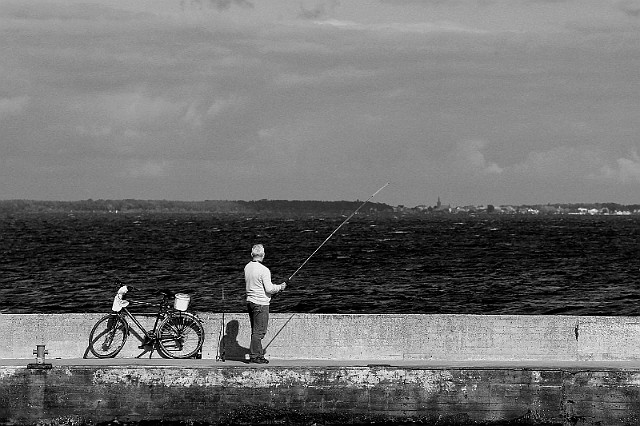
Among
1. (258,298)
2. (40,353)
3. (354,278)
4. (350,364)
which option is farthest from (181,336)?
(354,278)

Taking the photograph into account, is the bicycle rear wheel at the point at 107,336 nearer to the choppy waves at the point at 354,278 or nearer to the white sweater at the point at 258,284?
the white sweater at the point at 258,284

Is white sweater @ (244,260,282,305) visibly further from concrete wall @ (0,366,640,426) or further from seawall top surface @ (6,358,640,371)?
concrete wall @ (0,366,640,426)

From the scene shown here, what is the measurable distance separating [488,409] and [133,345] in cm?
467

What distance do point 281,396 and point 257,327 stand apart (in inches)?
46.0

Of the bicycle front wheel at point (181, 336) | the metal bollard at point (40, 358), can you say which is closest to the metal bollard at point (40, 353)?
the metal bollard at point (40, 358)

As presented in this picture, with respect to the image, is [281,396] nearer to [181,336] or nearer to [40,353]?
[181,336]

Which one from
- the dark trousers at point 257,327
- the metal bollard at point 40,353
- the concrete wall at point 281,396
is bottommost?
the concrete wall at point 281,396

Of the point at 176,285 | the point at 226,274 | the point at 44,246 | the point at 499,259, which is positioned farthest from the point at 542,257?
the point at 44,246

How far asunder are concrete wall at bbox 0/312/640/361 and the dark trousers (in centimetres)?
59

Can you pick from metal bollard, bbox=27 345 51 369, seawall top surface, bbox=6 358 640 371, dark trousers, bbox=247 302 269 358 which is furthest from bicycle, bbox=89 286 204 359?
metal bollard, bbox=27 345 51 369

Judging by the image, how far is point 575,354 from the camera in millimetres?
14094

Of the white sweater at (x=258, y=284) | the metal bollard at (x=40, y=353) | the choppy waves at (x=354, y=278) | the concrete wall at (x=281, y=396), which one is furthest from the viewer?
the choppy waves at (x=354, y=278)

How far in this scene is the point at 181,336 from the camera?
46.4 ft

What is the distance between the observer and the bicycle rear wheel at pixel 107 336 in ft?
46.1
